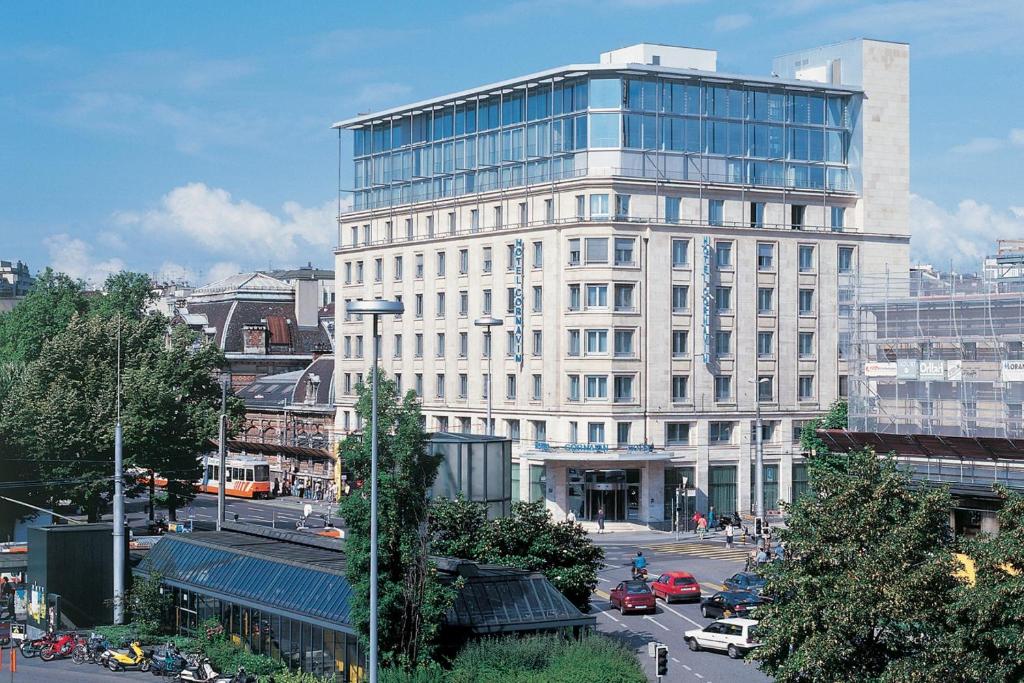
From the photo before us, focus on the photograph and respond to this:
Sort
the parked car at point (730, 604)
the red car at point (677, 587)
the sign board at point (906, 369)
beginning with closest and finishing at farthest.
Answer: the parked car at point (730, 604) < the red car at point (677, 587) < the sign board at point (906, 369)

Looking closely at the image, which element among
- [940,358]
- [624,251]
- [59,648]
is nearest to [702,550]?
[940,358]

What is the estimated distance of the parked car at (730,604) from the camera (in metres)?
56.8

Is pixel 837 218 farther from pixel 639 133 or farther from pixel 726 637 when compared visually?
pixel 726 637

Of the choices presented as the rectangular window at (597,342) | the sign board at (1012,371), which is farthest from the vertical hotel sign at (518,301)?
the sign board at (1012,371)

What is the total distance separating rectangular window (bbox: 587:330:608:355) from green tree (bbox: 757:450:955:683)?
52.4 meters

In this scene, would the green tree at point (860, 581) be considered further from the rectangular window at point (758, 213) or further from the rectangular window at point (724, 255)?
the rectangular window at point (758, 213)

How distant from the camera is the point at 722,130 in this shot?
96438 mm

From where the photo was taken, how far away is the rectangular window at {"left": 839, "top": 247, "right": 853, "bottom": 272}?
9950 centimetres

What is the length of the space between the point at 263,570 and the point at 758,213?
5626cm

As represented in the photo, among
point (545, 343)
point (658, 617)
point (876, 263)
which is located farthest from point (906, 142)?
point (658, 617)

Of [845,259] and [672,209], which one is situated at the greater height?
[672,209]

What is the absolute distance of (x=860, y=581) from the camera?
35.7 m

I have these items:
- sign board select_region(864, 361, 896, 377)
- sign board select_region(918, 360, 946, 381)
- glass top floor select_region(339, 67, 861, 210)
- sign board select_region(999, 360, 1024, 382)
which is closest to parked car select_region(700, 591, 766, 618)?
sign board select_region(999, 360, 1024, 382)

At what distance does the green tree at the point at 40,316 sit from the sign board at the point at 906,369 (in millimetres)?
59832
